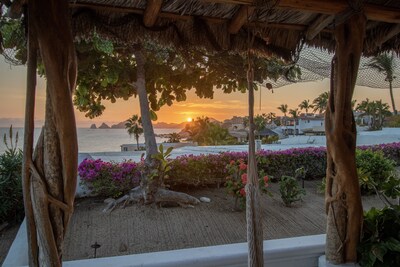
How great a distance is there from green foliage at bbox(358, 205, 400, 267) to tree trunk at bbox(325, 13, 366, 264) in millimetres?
72

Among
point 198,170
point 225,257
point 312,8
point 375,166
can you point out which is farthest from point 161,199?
point 375,166

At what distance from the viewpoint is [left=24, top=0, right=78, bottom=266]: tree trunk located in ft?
3.54

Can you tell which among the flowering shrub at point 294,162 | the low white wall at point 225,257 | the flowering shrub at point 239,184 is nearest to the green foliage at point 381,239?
the low white wall at point 225,257

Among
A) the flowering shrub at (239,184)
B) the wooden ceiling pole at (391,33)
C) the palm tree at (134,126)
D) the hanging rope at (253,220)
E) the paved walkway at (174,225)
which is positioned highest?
the wooden ceiling pole at (391,33)

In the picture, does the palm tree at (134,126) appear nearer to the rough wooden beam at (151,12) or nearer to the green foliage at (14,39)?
→ the green foliage at (14,39)

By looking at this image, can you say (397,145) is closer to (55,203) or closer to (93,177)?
(93,177)

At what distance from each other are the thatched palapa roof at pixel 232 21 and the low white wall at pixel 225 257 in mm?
1218

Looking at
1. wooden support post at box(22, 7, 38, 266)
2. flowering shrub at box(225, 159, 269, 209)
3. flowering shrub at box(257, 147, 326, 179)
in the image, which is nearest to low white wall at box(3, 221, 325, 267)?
wooden support post at box(22, 7, 38, 266)

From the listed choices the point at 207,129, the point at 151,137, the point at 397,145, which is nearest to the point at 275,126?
the point at 207,129

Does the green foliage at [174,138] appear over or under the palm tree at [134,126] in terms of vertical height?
under

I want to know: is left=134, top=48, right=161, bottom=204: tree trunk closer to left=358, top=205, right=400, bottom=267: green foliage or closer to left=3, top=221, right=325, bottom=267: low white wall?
left=3, top=221, right=325, bottom=267: low white wall

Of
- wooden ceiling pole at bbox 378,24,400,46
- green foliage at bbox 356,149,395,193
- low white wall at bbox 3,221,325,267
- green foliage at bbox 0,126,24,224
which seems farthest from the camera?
green foliage at bbox 356,149,395,193

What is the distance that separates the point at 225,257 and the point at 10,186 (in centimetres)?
342

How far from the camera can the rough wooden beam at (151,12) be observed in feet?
4.65
